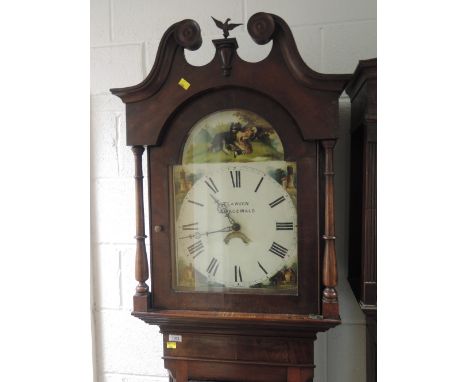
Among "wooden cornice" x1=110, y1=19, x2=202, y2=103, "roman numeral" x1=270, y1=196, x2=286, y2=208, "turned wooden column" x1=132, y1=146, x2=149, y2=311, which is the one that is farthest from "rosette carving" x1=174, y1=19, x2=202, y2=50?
"roman numeral" x1=270, y1=196, x2=286, y2=208

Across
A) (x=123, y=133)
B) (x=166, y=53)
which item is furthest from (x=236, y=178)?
(x=123, y=133)

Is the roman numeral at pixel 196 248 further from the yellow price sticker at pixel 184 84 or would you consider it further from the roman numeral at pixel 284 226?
the yellow price sticker at pixel 184 84

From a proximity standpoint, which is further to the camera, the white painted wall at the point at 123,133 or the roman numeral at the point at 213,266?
the white painted wall at the point at 123,133

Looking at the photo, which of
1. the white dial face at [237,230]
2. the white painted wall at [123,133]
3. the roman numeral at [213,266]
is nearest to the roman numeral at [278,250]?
the white dial face at [237,230]

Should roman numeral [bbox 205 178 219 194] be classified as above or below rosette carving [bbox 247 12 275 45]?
below

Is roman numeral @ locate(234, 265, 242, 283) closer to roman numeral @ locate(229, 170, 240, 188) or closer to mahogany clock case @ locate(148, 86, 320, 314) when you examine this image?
mahogany clock case @ locate(148, 86, 320, 314)

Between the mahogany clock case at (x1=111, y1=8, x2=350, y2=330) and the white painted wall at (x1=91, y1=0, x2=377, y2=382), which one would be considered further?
the white painted wall at (x1=91, y1=0, x2=377, y2=382)

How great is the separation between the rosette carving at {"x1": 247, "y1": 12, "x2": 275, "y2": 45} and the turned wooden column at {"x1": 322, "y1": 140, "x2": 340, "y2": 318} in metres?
0.21

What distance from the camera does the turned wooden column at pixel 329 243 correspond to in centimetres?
58

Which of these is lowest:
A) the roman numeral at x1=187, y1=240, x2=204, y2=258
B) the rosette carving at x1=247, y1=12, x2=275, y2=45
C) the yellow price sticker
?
the roman numeral at x1=187, y1=240, x2=204, y2=258

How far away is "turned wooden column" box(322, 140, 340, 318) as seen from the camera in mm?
579

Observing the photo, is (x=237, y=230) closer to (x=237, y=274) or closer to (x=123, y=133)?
(x=237, y=274)

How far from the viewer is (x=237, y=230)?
638 mm

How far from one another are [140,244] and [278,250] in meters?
0.27
